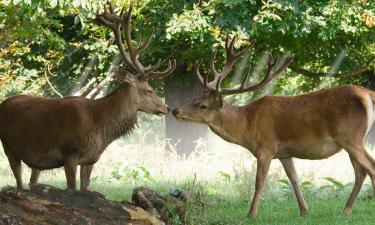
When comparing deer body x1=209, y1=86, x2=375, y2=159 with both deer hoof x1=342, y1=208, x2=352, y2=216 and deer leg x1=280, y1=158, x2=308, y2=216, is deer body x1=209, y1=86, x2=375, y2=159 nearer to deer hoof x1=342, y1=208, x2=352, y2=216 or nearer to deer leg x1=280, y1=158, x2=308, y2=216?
deer leg x1=280, y1=158, x2=308, y2=216

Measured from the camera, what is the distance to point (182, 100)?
18.0 metres

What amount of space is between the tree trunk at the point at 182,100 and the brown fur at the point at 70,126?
365 inches

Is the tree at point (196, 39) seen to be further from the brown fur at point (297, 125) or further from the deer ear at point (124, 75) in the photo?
the brown fur at point (297, 125)

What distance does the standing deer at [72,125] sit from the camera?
779 centimetres

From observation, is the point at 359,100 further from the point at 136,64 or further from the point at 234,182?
the point at 234,182

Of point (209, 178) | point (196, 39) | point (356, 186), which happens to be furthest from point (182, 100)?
point (356, 186)

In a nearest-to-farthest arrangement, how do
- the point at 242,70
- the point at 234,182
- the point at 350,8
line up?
the point at 234,182 → the point at 350,8 → the point at 242,70

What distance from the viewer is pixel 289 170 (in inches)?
343

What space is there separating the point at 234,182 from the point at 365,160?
3051 mm

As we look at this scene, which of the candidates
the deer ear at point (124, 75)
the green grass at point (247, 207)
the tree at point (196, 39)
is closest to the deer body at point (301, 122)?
the green grass at point (247, 207)

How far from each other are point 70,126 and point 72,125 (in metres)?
0.02

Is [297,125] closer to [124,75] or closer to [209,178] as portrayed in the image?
[124,75]

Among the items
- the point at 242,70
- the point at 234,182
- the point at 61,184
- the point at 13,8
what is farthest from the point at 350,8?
the point at 13,8

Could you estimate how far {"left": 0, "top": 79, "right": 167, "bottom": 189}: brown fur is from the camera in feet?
25.5
